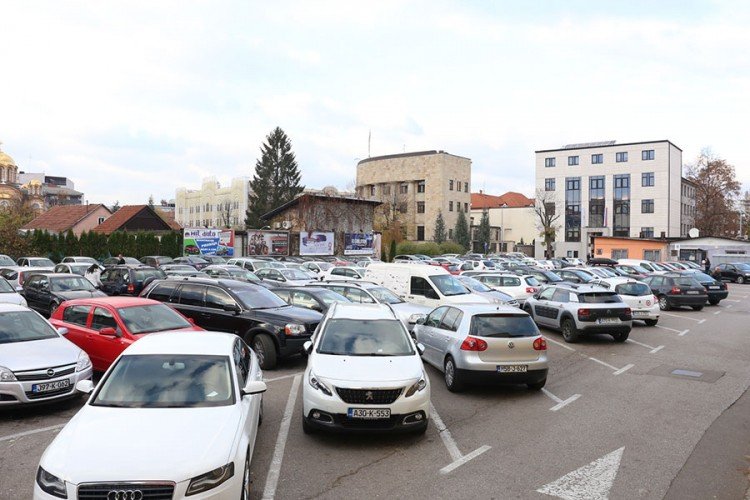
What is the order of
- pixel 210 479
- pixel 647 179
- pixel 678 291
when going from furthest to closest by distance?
pixel 647 179 < pixel 678 291 < pixel 210 479

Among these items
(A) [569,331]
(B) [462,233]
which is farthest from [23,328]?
(B) [462,233]

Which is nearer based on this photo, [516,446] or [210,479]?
[210,479]

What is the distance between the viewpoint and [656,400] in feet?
31.2

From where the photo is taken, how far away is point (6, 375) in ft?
25.1

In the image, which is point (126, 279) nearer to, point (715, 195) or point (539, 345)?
point (539, 345)

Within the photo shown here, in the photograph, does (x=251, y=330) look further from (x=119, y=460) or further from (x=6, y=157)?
(x=6, y=157)

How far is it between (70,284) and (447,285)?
12298 mm

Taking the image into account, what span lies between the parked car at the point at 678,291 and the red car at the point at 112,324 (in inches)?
776

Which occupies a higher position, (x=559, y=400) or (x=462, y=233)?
(x=462, y=233)

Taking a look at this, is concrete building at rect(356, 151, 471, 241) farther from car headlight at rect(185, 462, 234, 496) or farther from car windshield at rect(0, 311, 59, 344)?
car headlight at rect(185, 462, 234, 496)

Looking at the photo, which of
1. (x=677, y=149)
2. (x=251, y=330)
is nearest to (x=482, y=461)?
(x=251, y=330)

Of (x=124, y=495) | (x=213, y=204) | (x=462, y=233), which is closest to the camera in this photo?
(x=124, y=495)

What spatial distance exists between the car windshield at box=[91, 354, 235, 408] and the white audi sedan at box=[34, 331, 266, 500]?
0.03ft

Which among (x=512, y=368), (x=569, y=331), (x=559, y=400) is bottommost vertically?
(x=559, y=400)
